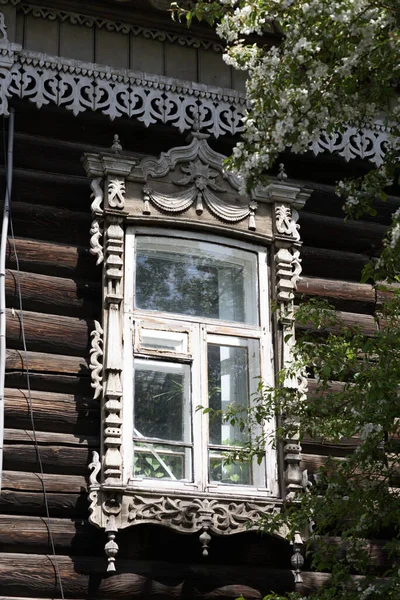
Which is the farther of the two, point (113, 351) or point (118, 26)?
point (118, 26)

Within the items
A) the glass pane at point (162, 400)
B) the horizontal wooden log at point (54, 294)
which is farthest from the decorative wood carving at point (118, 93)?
the glass pane at point (162, 400)

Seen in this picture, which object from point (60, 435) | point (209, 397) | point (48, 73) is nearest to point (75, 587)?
point (60, 435)

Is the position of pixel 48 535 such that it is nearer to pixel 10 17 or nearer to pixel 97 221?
pixel 97 221

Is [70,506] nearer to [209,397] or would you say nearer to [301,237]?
[209,397]

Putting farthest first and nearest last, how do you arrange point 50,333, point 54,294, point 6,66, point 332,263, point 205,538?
point 332,263 → point 6,66 → point 54,294 → point 50,333 → point 205,538

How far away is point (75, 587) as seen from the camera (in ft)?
22.2

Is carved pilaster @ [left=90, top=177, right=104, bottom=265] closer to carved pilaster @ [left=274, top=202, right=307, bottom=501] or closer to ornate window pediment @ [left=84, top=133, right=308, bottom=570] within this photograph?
ornate window pediment @ [left=84, top=133, right=308, bottom=570]

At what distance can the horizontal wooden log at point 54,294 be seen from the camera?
7.43m

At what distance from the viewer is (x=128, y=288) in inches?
301

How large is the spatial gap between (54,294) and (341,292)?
2.22 meters

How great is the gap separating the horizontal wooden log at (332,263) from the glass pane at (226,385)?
95 centimetres

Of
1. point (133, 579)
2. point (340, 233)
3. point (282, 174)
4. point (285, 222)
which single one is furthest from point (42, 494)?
point (340, 233)

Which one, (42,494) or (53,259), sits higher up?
(53,259)

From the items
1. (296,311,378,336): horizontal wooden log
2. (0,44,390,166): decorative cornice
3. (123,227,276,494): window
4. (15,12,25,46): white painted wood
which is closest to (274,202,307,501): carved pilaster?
(123,227,276,494): window
